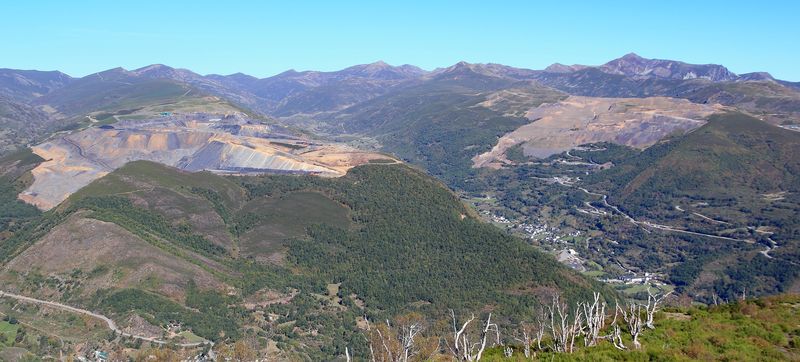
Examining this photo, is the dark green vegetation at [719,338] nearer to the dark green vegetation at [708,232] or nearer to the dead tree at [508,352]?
the dead tree at [508,352]

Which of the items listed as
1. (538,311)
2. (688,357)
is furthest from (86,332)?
(688,357)

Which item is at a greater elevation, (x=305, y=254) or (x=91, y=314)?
(x=91, y=314)

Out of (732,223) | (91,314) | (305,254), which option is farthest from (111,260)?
(732,223)

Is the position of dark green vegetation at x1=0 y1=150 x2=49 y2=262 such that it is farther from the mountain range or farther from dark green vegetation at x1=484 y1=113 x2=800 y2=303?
dark green vegetation at x1=484 y1=113 x2=800 y2=303

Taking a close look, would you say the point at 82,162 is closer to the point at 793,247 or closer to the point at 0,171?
the point at 0,171

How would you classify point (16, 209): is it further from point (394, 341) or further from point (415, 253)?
point (394, 341)

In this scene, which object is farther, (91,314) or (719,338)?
(91,314)

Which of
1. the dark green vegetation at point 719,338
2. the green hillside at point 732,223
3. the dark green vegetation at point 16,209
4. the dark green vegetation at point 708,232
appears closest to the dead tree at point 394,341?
the dark green vegetation at point 719,338

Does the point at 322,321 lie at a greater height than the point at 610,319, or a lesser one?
lesser
